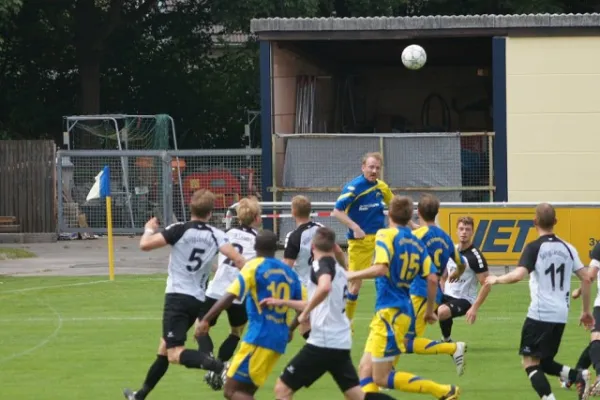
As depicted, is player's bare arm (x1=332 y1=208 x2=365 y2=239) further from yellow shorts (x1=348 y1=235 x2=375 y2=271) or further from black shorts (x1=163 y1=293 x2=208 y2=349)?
black shorts (x1=163 y1=293 x2=208 y2=349)

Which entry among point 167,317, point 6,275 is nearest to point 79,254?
point 6,275

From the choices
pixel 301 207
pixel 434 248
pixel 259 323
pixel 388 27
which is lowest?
pixel 259 323

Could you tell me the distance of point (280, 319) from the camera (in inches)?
390

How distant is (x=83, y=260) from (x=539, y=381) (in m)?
17.6

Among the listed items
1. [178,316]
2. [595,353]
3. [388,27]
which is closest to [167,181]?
[388,27]

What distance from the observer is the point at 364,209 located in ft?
52.9

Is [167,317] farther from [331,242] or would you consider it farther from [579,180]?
[579,180]

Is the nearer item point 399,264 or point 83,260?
point 399,264

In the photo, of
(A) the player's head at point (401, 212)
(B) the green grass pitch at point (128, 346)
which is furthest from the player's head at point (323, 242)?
(B) the green grass pitch at point (128, 346)

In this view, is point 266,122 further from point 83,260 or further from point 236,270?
point 236,270

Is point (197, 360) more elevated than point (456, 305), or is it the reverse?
point (456, 305)

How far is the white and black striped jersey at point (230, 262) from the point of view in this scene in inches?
507

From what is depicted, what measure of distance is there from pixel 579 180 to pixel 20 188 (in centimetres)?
1428

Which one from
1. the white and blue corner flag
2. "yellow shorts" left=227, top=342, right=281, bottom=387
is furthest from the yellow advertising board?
"yellow shorts" left=227, top=342, right=281, bottom=387
